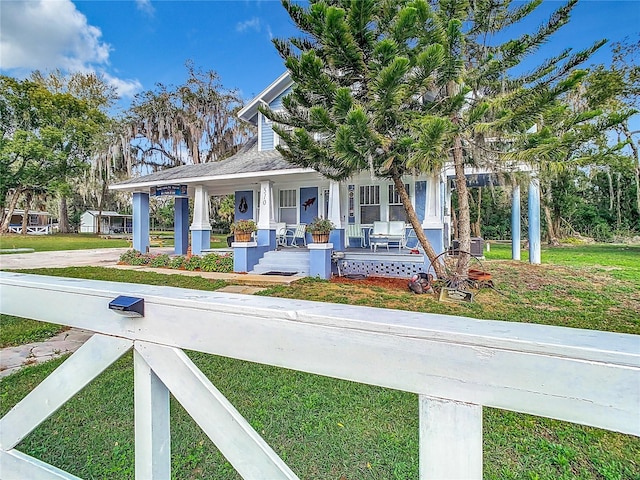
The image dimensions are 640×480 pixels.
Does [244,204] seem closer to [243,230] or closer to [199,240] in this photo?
[199,240]

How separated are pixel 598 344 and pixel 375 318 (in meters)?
0.42

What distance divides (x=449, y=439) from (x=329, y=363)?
30cm

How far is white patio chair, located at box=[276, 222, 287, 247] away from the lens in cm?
1155

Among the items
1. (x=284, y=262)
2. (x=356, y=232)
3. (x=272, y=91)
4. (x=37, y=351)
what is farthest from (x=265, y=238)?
(x=37, y=351)

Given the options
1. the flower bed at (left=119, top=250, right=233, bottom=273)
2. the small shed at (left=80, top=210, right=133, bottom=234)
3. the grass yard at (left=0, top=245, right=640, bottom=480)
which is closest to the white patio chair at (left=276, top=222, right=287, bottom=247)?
the flower bed at (left=119, top=250, right=233, bottom=273)

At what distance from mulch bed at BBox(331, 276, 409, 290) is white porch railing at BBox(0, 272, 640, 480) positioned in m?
6.86

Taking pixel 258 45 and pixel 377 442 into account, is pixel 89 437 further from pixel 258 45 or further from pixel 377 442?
pixel 258 45

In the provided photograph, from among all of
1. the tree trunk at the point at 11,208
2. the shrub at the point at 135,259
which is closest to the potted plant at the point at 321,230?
the shrub at the point at 135,259

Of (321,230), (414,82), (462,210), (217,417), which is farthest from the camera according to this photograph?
(321,230)

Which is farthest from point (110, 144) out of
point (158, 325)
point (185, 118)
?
point (158, 325)

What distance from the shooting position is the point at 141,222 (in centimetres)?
1288

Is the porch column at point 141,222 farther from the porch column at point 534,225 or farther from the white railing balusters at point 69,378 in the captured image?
the porch column at point 534,225

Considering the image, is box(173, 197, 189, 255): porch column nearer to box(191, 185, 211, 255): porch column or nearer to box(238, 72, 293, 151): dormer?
box(191, 185, 211, 255): porch column

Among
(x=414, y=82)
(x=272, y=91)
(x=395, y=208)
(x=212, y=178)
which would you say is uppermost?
(x=272, y=91)
